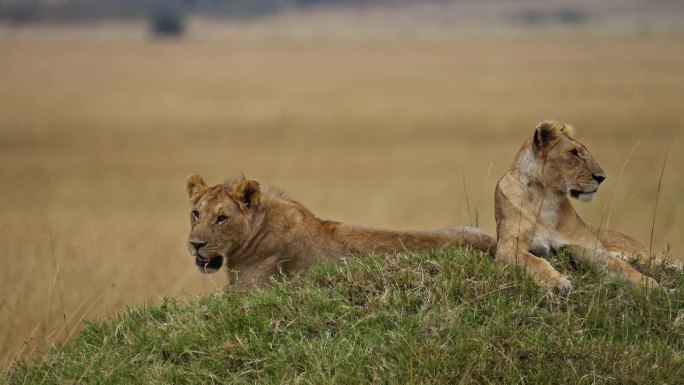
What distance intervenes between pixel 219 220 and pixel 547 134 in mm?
2284

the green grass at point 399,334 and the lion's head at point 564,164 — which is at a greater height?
the lion's head at point 564,164

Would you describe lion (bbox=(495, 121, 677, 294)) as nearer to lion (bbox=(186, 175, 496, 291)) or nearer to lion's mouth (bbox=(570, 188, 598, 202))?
lion's mouth (bbox=(570, 188, 598, 202))

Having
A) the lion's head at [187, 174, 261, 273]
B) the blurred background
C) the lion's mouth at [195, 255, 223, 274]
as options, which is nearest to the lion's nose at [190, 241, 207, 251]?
the lion's head at [187, 174, 261, 273]

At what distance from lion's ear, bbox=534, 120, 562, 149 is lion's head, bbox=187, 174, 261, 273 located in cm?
197

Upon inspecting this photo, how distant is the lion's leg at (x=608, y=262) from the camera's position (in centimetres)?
661

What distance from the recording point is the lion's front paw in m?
6.34

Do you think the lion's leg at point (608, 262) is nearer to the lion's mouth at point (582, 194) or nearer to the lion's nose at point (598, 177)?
the lion's mouth at point (582, 194)

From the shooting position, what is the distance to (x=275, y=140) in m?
30.5

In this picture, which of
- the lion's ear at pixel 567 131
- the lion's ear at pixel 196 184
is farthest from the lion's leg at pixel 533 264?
the lion's ear at pixel 196 184

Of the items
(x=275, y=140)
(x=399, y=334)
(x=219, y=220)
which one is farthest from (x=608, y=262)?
(x=275, y=140)

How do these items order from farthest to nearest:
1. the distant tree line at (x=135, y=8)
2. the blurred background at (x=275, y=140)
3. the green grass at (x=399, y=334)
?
the distant tree line at (x=135, y=8)
the blurred background at (x=275, y=140)
the green grass at (x=399, y=334)

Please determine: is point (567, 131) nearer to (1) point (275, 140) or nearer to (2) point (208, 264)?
(2) point (208, 264)

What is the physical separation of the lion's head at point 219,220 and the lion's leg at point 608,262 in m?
2.22

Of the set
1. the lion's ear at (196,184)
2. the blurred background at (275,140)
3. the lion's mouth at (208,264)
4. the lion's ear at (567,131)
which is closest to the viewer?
the lion's ear at (567,131)
